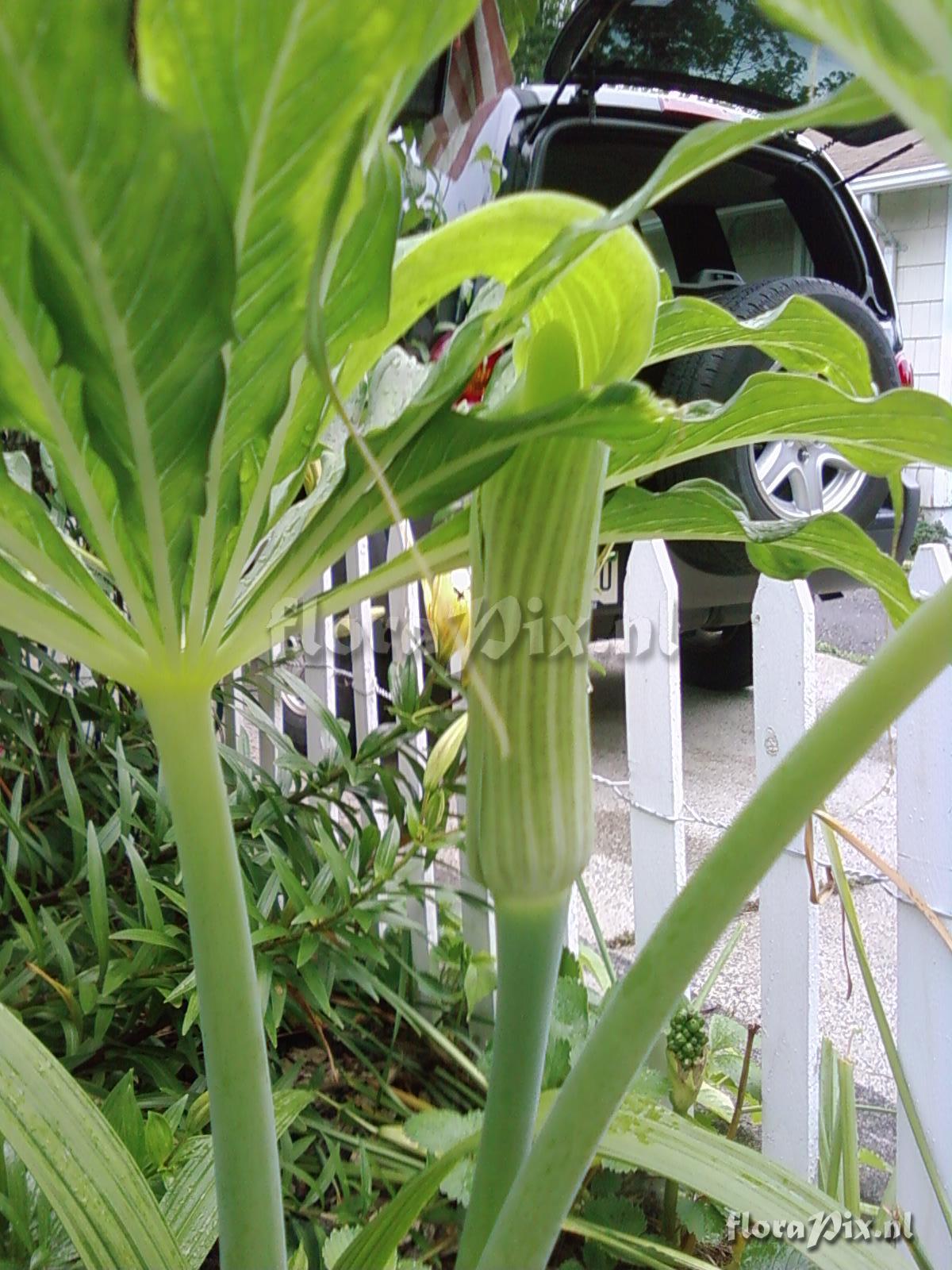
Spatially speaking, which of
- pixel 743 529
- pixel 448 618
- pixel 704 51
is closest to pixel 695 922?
pixel 743 529

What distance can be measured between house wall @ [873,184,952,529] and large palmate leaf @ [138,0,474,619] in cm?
483

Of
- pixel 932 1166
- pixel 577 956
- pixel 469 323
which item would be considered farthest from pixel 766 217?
pixel 469 323

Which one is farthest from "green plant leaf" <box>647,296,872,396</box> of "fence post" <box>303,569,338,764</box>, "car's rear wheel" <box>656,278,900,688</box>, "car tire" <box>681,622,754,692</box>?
"car tire" <box>681,622,754,692</box>

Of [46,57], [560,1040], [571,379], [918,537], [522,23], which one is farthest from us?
[918,537]

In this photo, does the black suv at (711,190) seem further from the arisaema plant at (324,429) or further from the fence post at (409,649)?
the arisaema plant at (324,429)

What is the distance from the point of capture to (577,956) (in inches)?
36.9

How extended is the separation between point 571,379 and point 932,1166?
0.73 m

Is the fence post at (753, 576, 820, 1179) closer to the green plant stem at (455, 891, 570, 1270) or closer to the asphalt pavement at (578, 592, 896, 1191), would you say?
the asphalt pavement at (578, 592, 896, 1191)

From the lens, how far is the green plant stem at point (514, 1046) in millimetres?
264

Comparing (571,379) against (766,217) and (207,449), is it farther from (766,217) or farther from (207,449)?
(766,217)

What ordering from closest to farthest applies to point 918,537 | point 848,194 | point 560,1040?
point 560,1040, point 848,194, point 918,537

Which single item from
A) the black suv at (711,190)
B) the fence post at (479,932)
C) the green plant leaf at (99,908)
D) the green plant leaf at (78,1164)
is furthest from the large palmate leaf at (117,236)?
the black suv at (711,190)

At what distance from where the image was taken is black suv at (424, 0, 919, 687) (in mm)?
1583

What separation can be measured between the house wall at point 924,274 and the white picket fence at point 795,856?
4.16 metres
